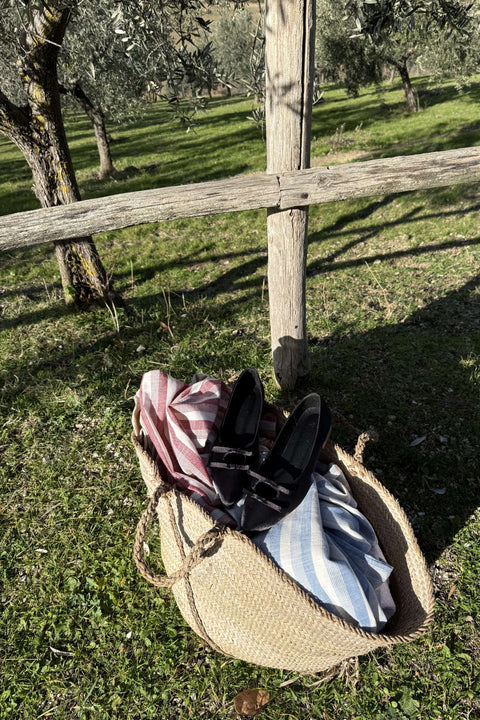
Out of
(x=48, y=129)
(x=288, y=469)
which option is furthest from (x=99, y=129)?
(x=288, y=469)

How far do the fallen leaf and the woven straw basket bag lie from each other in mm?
197

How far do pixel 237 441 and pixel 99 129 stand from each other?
14428 millimetres

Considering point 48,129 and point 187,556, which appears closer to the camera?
point 187,556

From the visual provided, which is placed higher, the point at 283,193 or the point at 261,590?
the point at 283,193

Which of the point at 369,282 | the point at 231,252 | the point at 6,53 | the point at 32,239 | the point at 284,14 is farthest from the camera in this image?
the point at 6,53

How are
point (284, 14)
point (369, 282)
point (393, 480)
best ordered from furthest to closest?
point (369, 282), point (393, 480), point (284, 14)

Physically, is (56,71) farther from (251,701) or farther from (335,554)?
(251,701)

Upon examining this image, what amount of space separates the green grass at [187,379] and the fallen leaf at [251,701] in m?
0.04

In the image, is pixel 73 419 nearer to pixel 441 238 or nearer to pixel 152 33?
pixel 152 33

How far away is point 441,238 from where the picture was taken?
7.10m

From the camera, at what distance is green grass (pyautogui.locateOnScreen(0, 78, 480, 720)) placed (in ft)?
7.04

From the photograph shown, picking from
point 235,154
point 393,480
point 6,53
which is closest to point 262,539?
point 393,480

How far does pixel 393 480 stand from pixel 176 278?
4.81 meters

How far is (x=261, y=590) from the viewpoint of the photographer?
1.76 meters
